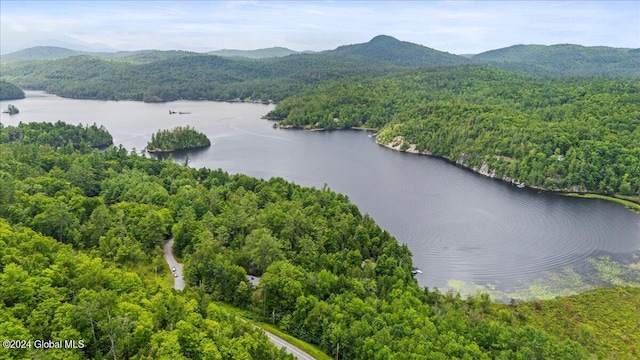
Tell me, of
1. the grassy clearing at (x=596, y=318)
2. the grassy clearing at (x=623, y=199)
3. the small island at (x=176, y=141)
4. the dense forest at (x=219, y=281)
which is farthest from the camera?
the small island at (x=176, y=141)

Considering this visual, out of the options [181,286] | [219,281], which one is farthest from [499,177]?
[181,286]

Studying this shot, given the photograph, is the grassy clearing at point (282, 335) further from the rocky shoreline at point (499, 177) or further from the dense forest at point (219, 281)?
the rocky shoreline at point (499, 177)

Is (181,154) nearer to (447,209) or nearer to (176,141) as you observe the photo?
(176,141)

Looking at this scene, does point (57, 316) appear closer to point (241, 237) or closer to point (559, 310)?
point (241, 237)

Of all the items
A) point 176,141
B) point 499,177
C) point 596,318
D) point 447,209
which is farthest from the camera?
point 176,141

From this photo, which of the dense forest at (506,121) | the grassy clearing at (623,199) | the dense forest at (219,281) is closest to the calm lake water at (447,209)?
the grassy clearing at (623,199)

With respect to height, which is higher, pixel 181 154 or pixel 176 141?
pixel 176 141
